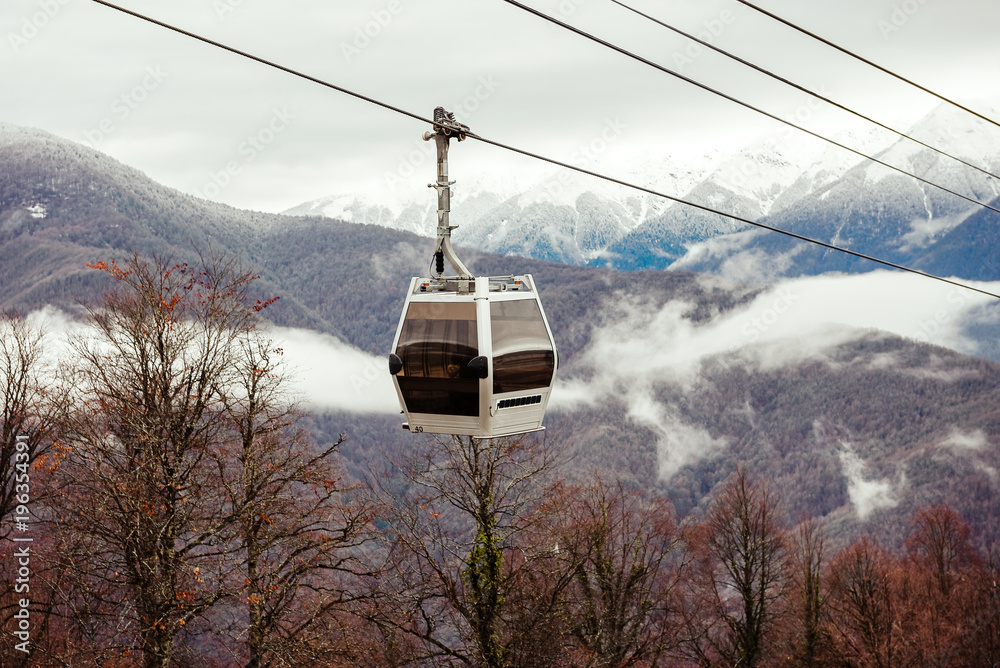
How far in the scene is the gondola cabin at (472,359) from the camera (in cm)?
1381

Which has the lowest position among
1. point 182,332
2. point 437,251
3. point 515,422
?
point 515,422

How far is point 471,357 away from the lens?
13766mm

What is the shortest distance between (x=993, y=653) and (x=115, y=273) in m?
63.3

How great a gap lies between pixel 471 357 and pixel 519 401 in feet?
3.58

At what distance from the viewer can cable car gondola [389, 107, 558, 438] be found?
13.8 metres

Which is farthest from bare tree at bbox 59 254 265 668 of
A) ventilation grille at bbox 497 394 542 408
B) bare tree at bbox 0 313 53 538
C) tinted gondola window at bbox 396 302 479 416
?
ventilation grille at bbox 497 394 542 408

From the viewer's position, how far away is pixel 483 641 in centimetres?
2644

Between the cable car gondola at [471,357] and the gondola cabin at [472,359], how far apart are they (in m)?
0.01

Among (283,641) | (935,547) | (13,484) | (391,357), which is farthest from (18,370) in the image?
(935,547)

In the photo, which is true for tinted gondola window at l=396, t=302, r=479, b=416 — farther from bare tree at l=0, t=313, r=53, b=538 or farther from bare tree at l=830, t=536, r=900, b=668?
bare tree at l=830, t=536, r=900, b=668

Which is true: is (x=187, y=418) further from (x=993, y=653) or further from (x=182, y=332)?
(x=993, y=653)

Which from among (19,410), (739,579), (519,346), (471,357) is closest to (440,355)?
(471,357)

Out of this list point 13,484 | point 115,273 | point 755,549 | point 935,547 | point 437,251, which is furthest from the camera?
point 935,547

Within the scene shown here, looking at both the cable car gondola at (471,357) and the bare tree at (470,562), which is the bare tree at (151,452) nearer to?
the bare tree at (470,562)
